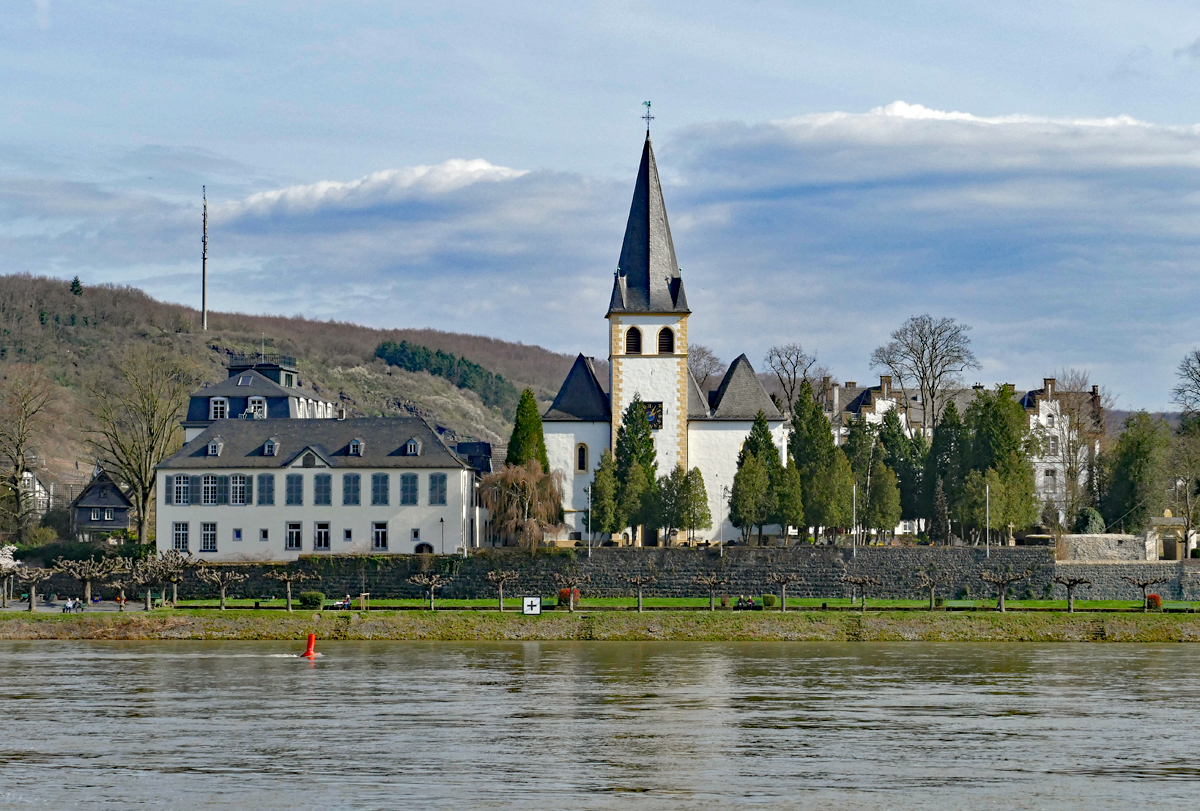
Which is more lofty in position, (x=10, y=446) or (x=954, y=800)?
(x=10, y=446)

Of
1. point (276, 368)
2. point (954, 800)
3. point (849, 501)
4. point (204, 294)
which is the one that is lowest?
point (954, 800)

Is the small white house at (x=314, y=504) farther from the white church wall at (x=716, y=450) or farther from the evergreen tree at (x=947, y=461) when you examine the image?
the evergreen tree at (x=947, y=461)

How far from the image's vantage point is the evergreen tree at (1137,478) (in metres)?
69.8

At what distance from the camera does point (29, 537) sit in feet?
247

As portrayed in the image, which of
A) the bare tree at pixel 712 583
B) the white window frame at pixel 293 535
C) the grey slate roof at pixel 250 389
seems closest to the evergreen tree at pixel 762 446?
the bare tree at pixel 712 583

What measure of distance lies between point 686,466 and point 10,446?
124 ft

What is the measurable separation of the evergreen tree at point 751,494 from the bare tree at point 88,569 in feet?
97.6

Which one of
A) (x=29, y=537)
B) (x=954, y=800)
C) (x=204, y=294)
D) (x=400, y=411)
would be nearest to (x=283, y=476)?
(x=29, y=537)

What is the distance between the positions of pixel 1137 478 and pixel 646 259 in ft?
92.6

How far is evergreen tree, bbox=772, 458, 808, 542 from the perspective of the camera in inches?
2731

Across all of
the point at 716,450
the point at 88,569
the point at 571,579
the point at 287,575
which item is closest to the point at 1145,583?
the point at 571,579

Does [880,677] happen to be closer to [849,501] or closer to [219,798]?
[219,798]

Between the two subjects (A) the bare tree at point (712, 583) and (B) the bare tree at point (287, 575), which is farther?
(B) the bare tree at point (287, 575)

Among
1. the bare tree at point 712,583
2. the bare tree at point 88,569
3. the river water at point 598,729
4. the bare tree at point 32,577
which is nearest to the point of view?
the river water at point 598,729
